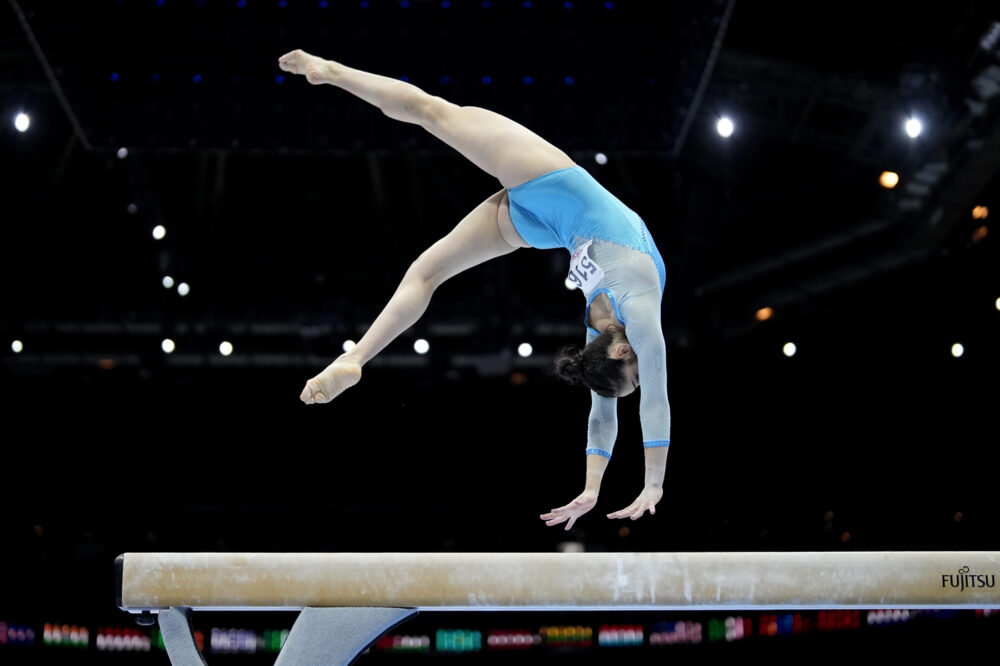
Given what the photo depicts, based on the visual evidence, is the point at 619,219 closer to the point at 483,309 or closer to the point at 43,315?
the point at 483,309

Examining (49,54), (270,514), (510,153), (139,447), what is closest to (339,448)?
(270,514)

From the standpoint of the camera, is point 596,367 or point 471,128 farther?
point 471,128

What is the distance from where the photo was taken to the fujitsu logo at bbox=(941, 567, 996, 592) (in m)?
3.28

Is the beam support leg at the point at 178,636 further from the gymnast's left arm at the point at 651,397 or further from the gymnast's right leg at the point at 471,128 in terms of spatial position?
the gymnast's right leg at the point at 471,128

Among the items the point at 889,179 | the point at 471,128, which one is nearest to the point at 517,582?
the point at 471,128

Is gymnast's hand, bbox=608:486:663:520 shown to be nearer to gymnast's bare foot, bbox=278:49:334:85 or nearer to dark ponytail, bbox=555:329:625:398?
dark ponytail, bbox=555:329:625:398

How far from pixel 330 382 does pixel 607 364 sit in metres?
1.01

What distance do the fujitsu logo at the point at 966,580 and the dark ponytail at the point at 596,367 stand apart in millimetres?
1278

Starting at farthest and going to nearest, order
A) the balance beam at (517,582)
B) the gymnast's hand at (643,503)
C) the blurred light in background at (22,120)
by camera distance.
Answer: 1. the blurred light in background at (22,120)
2. the gymnast's hand at (643,503)
3. the balance beam at (517,582)

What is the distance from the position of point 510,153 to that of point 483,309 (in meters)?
6.59

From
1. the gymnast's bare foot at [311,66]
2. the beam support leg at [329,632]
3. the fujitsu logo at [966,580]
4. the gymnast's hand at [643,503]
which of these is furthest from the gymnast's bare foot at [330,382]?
the fujitsu logo at [966,580]

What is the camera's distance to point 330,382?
11.5ft

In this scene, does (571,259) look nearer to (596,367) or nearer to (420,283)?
(596,367)

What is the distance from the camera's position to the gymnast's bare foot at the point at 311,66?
404 cm
